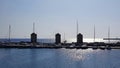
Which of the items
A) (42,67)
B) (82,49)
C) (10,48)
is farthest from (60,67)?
(10,48)

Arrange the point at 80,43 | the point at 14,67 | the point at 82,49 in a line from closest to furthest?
the point at 14,67 → the point at 82,49 → the point at 80,43

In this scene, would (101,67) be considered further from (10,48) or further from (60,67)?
(10,48)

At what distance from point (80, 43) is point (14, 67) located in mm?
79088

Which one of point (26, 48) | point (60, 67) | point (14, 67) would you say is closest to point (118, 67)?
point (60, 67)

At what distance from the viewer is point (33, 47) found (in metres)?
122

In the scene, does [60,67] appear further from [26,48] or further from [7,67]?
[26,48]

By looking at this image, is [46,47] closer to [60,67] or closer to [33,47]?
[33,47]

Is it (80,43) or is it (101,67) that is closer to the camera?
(101,67)

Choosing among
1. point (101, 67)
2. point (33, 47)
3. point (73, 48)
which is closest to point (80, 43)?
point (73, 48)

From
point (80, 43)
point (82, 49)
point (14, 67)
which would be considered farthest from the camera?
point (80, 43)

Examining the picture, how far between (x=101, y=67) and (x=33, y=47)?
220 ft

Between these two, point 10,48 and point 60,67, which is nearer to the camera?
point 60,67

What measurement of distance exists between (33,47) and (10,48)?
9.64 meters

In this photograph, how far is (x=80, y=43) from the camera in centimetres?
13388
